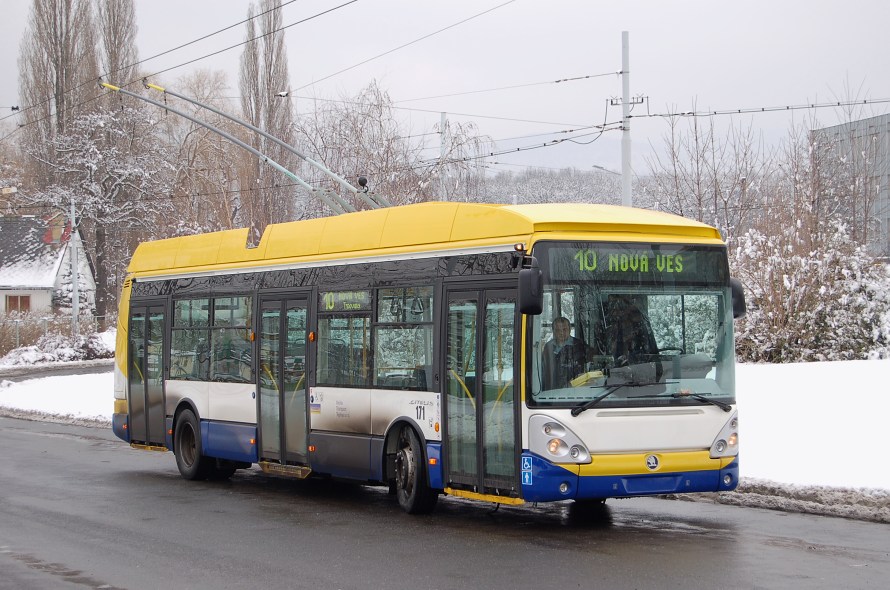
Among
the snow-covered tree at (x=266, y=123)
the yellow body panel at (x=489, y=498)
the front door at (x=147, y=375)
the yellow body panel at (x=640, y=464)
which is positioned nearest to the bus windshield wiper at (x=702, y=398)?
the yellow body panel at (x=640, y=464)

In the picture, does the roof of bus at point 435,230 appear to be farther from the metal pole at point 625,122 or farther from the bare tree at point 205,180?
the bare tree at point 205,180

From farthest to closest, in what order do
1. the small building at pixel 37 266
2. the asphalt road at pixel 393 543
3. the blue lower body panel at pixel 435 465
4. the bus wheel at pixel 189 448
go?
the small building at pixel 37 266 → the bus wheel at pixel 189 448 → the blue lower body panel at pixel 435 465 → the asphalt road at pixel 393 543

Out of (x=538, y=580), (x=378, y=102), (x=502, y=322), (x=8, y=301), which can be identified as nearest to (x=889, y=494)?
(x=502, y=322)

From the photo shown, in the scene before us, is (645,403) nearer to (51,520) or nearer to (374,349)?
(374,349)

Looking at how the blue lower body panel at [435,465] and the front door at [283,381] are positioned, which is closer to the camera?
the blue lower body panel at [435,465]

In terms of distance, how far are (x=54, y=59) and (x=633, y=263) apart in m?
60.3

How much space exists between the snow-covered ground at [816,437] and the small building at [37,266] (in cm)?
5391

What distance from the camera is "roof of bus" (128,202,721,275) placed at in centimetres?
1072

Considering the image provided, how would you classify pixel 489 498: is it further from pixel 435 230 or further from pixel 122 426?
pixel 122 426

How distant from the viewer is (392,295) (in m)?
12.3

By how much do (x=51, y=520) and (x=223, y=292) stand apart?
4535 millimetres

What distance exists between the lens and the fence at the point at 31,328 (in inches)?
2147

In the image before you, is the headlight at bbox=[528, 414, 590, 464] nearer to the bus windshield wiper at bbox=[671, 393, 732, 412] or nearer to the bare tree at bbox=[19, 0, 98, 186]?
the bus windshield wiper at bbox=[671, 393, 732, 412]

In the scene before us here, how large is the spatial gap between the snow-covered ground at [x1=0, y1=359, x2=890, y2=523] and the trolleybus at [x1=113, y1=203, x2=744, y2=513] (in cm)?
222
